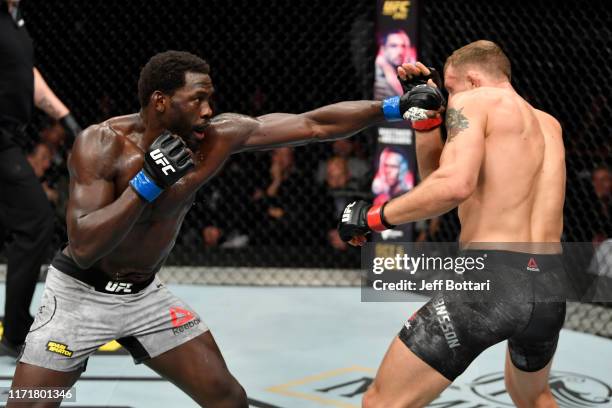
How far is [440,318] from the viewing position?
1.86 metres

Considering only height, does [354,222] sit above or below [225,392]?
above

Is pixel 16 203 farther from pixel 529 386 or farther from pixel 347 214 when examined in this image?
pixel 529 386

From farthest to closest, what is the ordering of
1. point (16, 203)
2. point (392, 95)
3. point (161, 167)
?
point (392, 95) < point (16, 203) < point (161, 167)

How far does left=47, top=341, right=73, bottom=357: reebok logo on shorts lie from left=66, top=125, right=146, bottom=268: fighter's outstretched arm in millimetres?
202

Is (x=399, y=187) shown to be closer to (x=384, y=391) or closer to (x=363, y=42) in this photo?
(x=363, y=42)

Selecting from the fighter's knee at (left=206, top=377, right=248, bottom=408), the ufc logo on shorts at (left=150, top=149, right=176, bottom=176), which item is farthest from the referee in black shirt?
the ufc logo on shorts at (left=150, top=149, right=176, bottom=176)

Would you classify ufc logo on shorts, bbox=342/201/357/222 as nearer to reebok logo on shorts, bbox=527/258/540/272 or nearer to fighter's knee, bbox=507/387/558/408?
reebok logo on shorts, bbox=527/258/540/272

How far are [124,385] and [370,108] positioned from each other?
139 centimetres

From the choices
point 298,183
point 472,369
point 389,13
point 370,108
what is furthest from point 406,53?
point 370,108

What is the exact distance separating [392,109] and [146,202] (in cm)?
72

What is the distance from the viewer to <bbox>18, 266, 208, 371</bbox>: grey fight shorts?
1883mm

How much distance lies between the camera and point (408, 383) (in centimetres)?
182

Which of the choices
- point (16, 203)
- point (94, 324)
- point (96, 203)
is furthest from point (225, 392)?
point (16, 203)

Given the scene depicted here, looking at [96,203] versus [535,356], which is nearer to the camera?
[96,203]
